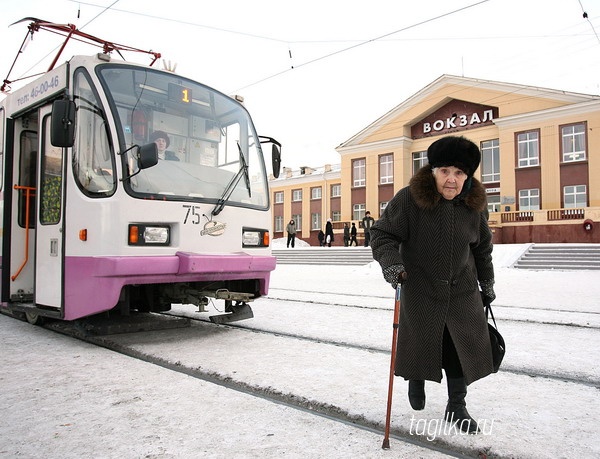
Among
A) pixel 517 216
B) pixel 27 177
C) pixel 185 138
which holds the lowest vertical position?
pixel 27 177

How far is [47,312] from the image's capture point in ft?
18.1

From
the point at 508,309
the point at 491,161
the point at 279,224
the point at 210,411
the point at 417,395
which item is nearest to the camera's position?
the point at 417,395

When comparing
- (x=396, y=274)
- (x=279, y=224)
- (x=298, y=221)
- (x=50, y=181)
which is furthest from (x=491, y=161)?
(x=396, y=274)

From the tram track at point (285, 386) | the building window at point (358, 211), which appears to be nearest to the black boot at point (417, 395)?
the tram track at point (285, 386)

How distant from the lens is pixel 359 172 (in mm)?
42156

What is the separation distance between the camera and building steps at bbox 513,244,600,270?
19.1 meters

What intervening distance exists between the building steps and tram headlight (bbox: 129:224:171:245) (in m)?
17.5

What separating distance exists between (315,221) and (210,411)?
1885 inches

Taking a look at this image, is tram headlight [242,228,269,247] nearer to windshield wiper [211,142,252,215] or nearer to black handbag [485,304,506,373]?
windshield wiper [211,142,252,215]

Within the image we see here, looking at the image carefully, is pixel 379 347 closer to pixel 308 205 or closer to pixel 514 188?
pixel 514 188

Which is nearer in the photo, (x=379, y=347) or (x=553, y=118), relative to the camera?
(x=379, y=347)

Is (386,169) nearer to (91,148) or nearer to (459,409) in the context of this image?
(91,148)

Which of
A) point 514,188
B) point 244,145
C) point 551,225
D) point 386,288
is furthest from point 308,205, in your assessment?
point 244,145

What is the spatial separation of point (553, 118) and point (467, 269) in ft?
109
